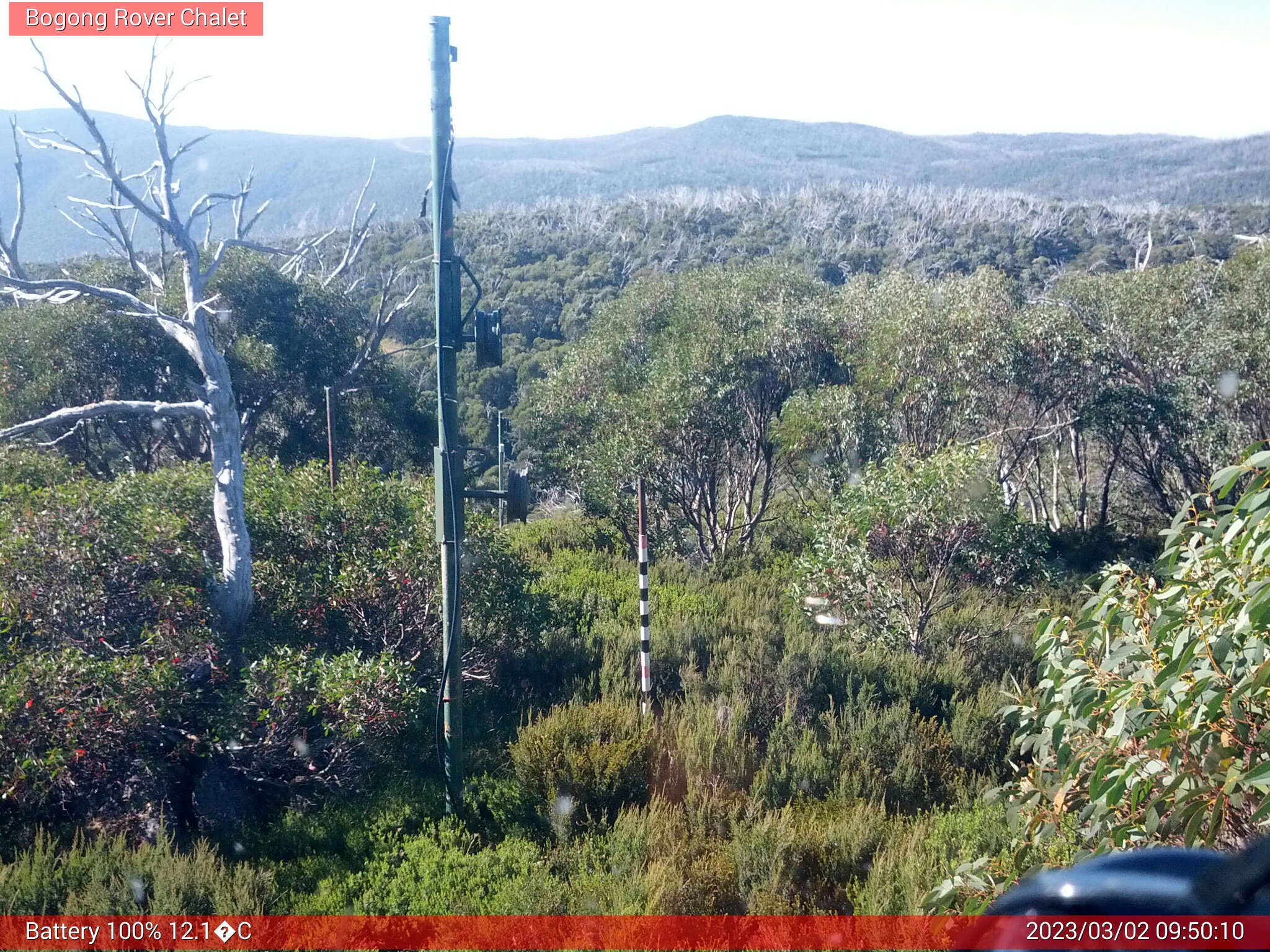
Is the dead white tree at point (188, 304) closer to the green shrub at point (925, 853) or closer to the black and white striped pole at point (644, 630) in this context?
the black and white striped pole at point (644, 630)

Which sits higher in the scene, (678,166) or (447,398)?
(678,166)

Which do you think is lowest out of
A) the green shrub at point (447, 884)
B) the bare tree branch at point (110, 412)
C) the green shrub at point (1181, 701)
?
the green shrub at point (447, 884)

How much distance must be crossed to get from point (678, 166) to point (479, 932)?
114 m

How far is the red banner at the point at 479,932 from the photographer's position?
4.25 meters

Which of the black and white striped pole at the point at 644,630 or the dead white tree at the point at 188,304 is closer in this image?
the dead white tree at the point at 188,304

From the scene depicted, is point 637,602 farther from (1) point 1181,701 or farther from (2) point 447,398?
(1) point 1181,701

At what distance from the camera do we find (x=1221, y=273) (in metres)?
16.7

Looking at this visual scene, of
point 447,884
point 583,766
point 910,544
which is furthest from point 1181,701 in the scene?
point 910,544

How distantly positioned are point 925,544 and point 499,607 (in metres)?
4.26

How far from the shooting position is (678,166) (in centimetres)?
11075

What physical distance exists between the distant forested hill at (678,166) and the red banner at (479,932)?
6216cm

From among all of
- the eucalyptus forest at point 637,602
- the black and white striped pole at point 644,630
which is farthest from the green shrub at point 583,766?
the black and white striped pole at point 644,630

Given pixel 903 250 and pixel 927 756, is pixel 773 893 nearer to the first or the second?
pixel 927 756

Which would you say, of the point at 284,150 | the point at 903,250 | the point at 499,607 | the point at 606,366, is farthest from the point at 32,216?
the point at 499,607
